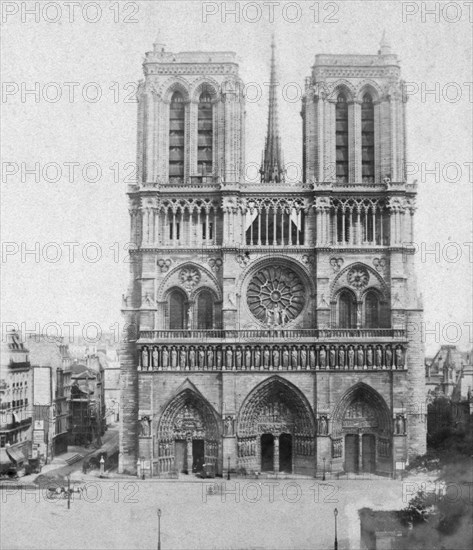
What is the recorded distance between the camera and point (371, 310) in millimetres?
50156

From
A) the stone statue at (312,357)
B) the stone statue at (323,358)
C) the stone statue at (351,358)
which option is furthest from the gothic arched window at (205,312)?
the stone statue at (351,358)

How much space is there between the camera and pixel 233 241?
162 ft

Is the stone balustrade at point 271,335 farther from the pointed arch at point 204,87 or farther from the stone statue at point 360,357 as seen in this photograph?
the pointed arch at point 204,87

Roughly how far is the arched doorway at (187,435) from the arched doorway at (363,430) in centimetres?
729

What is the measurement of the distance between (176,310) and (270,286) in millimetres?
5907

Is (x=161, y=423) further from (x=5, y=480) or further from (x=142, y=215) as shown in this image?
(x=142, y=215)

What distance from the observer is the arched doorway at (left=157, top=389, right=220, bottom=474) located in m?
48.6

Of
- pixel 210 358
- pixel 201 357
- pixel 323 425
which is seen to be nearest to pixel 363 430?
pixel 323 425

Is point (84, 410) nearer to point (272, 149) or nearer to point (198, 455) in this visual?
point (198, 455)

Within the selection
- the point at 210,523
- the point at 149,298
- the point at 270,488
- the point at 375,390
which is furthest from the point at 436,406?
the point at 210,523

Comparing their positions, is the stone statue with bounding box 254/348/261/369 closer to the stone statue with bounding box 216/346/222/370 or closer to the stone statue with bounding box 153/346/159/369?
the stone statue with bounding box 216/346/222/370

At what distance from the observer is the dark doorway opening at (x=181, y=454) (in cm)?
4912

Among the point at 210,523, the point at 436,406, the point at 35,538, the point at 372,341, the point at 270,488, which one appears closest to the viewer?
the point at 35,538

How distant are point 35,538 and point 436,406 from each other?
118 feet
